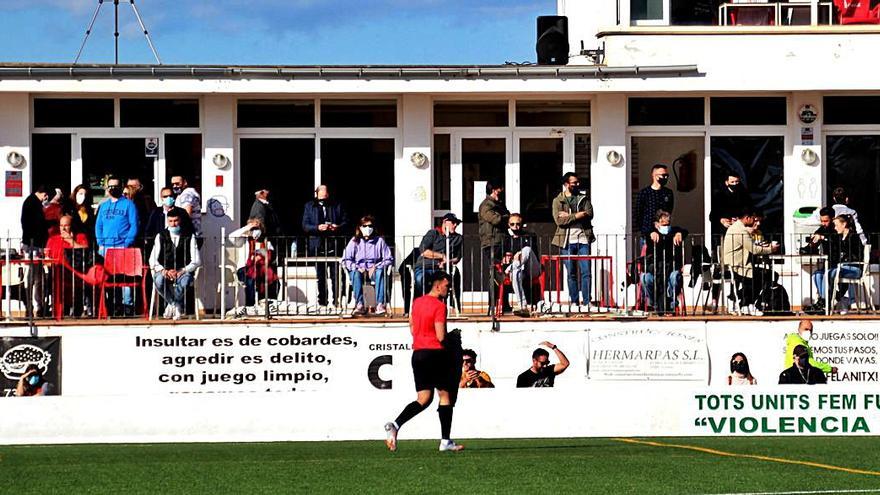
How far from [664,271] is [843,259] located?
244 cm

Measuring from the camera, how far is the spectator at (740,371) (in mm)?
21672

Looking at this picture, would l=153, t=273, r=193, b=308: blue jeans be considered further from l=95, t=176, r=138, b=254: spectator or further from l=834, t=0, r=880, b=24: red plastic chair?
l=834, t=0, r=880, b=24: red plastic chair

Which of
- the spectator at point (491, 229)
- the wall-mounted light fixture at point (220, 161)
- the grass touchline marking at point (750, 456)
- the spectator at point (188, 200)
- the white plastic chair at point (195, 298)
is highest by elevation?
the wall-mounted light fixture at point (220, 161)

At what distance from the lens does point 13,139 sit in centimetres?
2378

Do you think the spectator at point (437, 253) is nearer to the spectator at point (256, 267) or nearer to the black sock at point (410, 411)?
the spectator at point (256, 267)

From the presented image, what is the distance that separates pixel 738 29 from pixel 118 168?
9.44 meters

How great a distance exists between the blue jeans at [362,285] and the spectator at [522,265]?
66.2 inches

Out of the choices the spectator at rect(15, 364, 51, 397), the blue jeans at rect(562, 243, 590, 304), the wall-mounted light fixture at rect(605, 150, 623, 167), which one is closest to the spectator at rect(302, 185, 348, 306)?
the blue jeans at rect(562, 243, 590, 304)

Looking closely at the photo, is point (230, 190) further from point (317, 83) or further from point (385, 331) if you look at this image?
point (385, 331)

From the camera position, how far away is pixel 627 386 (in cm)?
1922

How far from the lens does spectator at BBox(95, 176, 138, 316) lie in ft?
71.7

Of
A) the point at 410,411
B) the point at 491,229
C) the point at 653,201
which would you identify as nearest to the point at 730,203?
the point at 653,201

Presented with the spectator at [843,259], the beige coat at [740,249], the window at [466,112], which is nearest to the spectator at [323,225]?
the window at [466,112]

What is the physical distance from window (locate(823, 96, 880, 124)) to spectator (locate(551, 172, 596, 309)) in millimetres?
4756
